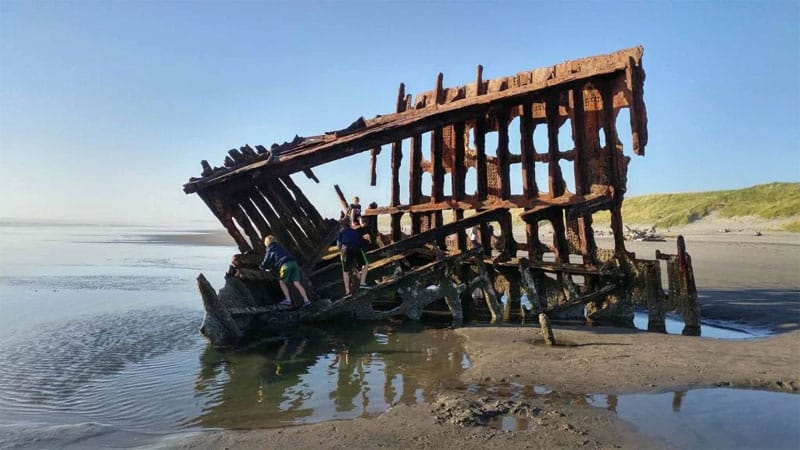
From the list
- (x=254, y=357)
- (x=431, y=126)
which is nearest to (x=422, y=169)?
(x=431, y=126)

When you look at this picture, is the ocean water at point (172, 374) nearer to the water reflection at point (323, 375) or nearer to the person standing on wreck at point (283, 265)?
the water reflection at point (323, 375)

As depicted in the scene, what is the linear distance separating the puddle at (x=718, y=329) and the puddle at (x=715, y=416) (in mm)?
3656

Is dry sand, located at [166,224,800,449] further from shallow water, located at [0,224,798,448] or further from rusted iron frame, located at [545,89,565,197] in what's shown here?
rusted iron frame, located at [545,89,565,197]

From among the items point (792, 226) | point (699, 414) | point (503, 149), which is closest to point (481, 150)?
point (503, 149)

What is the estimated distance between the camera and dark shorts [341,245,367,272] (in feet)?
31.8

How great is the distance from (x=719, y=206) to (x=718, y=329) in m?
37.1

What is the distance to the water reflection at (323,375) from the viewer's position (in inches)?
205

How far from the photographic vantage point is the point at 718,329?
9.30m

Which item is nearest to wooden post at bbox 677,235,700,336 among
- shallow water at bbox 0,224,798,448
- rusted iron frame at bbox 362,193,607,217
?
rusted iron frame at bbox 362,193,607,217

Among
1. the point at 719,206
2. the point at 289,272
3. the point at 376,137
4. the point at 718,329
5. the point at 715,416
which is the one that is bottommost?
the point at 718,329

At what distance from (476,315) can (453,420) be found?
242 inches

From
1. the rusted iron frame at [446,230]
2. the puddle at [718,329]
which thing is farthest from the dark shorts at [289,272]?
the puddle at [718,329]

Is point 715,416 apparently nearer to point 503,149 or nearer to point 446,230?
point 446,230

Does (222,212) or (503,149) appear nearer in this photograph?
(222,212)
